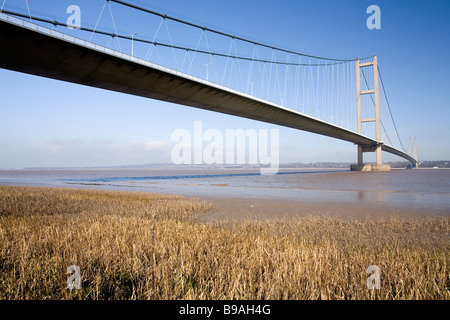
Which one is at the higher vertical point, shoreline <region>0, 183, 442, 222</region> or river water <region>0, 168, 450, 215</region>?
shoreline <region>0, 183, 442, 222</region>

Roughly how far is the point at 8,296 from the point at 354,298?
3375mm

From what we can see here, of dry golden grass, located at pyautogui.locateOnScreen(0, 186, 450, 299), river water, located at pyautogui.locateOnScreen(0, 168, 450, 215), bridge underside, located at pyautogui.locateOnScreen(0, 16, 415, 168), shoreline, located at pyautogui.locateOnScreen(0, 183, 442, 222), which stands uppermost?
bridge underside, located at pyautogui.locateOnScreen(0, 16, 415, 168)

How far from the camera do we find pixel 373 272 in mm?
3570

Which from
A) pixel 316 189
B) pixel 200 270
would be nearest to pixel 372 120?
pixel 316 189

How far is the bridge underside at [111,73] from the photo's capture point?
19641 mm

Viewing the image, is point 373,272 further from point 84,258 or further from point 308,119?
point 308,119

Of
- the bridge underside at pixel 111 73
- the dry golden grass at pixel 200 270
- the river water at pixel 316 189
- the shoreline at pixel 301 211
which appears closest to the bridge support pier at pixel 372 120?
the river water at pixel 316 189

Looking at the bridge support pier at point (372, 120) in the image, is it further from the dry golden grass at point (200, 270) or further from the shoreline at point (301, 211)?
the dry golden grass at point (200, 270)

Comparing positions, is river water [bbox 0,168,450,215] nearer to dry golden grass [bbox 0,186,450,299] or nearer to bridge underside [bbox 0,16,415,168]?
dry golden grass [bbox 0,186,450,299]

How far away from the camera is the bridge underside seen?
19.6m

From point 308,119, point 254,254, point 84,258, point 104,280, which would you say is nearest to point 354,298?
point 254,254

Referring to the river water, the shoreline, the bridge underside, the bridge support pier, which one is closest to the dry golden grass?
the shoreline
